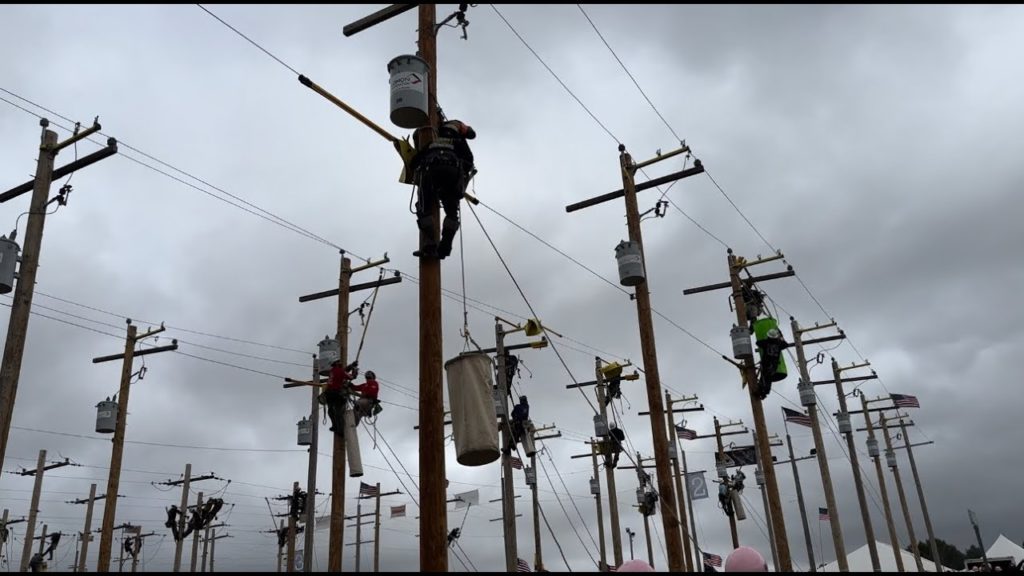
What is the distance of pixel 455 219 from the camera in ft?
22.5

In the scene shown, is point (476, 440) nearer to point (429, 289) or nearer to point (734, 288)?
point (429, 289)

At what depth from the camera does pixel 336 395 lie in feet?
46.8

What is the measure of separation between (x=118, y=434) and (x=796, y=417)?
1953cm

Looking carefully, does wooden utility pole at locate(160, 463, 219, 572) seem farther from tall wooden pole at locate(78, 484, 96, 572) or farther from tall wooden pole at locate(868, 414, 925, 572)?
tall wooden pole at locate(868, 414, 925, 572)

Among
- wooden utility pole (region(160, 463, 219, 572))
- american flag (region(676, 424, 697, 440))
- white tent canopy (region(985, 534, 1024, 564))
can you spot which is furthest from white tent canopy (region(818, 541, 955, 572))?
wooden utility pole (region(160, 463, 219, 572))

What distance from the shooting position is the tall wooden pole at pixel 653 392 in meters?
10.6

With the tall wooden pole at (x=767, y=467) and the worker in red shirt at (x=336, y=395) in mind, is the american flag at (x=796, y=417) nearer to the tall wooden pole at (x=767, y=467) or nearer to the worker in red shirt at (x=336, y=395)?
the tall wooden pole at (x=767, y=467)

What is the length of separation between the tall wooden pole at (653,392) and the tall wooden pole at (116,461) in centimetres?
1236

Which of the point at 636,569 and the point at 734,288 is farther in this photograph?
the point at 734,288

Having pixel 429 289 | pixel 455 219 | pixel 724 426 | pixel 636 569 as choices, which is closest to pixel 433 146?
pixel 455 219

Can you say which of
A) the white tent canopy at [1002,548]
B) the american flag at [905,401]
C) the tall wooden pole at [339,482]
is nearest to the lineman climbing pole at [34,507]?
the tall wooden pole at [339,482]

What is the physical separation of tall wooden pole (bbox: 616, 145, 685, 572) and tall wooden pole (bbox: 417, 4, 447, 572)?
17.5 ft

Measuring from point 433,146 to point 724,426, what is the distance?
27305mm

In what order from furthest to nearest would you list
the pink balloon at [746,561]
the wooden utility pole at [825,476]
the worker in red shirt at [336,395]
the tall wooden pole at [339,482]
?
1. the wooden utility pole at [825,476]
2. the worker in red shirt at [336,395]
3. the tall wooden pole at [339,482]
4. the pink balloon at [746,561]
